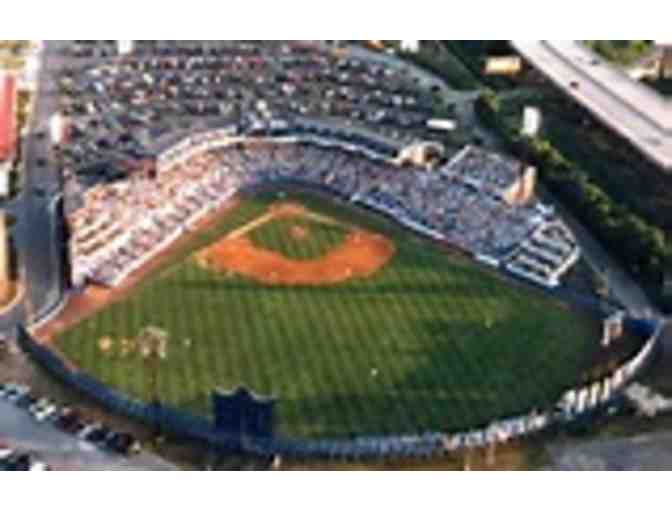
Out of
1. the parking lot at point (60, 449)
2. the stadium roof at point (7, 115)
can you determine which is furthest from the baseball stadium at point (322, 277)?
the stadium roof at point (7, 115)

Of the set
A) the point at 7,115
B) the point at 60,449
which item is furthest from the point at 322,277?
the point at 7,115

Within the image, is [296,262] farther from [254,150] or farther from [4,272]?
[4,272]

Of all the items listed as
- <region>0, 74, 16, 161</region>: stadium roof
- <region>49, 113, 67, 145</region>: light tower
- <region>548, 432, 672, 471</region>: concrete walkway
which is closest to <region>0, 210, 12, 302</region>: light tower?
<region>0, 74, 16, 161</region>: stadium roof

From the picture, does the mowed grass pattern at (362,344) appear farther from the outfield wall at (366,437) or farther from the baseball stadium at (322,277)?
the outfield wall at (366,437)

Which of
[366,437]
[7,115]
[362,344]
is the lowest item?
[366,437]

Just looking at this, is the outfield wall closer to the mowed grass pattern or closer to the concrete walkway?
the mowed grass pattern

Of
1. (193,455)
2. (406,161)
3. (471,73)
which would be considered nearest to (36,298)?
(193,455)

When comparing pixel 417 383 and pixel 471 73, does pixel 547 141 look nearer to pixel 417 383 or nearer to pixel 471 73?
pixel 471 73
